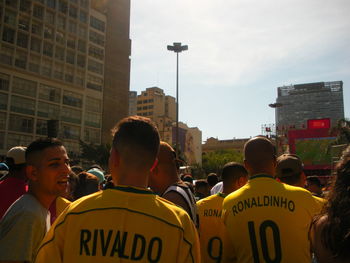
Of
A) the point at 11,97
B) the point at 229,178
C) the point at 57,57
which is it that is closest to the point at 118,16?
the point at 57,57

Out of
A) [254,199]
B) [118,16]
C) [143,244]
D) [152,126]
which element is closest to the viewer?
[143,244]

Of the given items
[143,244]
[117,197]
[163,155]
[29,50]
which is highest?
[29,50]

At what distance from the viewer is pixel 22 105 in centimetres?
4603

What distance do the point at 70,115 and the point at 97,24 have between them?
58.0ft

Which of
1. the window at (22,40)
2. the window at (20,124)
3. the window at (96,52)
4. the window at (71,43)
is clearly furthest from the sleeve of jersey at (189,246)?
the window at (96,52)

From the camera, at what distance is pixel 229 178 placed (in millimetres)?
4559

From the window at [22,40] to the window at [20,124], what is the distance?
10.2 meters

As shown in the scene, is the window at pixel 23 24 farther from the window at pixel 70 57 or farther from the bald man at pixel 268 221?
the bald man at pixel 268 221

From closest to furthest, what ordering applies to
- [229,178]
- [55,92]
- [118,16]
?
1. [229,178]
2. [55,92]
3. [118,16]

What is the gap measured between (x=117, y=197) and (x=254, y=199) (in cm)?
167

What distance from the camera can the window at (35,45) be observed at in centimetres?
4895

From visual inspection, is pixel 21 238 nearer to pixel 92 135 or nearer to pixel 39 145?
pixel 39 145

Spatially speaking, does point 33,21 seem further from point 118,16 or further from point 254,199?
point 254,199

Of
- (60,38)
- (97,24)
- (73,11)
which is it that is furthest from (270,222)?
(97,24)
